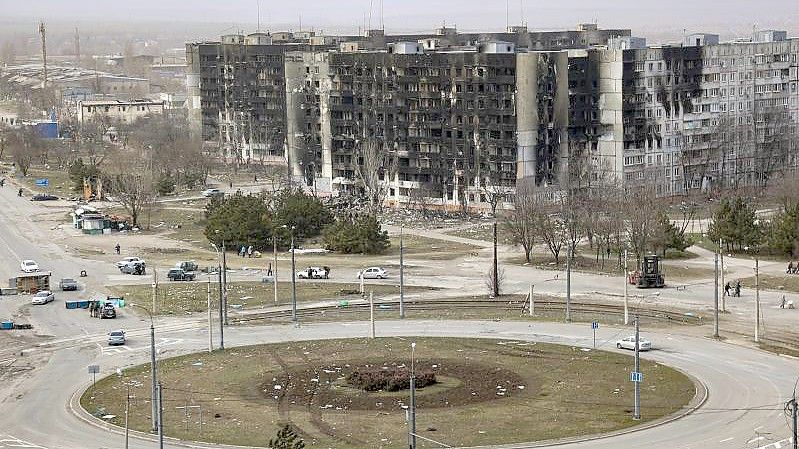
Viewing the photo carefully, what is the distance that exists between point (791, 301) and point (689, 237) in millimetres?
20008

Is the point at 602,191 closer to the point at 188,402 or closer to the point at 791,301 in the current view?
the point at 791,301

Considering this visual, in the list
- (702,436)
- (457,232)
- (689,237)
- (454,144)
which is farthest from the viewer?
(454,144)

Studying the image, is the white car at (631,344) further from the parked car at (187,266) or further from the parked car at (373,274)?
the parked car at (187,266)

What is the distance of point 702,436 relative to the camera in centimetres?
4056

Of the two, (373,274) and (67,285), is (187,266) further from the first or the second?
(373,274)

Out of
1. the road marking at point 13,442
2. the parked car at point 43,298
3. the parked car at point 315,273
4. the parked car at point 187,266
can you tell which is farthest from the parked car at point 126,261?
the road marking at point 13,442

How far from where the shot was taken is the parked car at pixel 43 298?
66.8m

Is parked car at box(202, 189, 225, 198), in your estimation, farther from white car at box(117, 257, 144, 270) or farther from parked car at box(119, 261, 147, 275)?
parked car at box(119, 261, 147, 275)

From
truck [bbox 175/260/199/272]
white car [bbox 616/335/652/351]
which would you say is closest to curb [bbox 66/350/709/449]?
white car [bbox 616/335/652/351]

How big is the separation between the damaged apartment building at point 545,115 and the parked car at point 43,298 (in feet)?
124

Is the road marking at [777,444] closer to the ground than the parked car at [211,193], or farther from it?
closer to the ground

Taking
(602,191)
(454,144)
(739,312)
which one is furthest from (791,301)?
(454,144)

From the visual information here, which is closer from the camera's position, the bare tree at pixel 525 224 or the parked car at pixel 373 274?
the parked car at pixel 373 274

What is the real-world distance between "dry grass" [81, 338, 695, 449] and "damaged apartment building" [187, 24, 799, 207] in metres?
42.0
